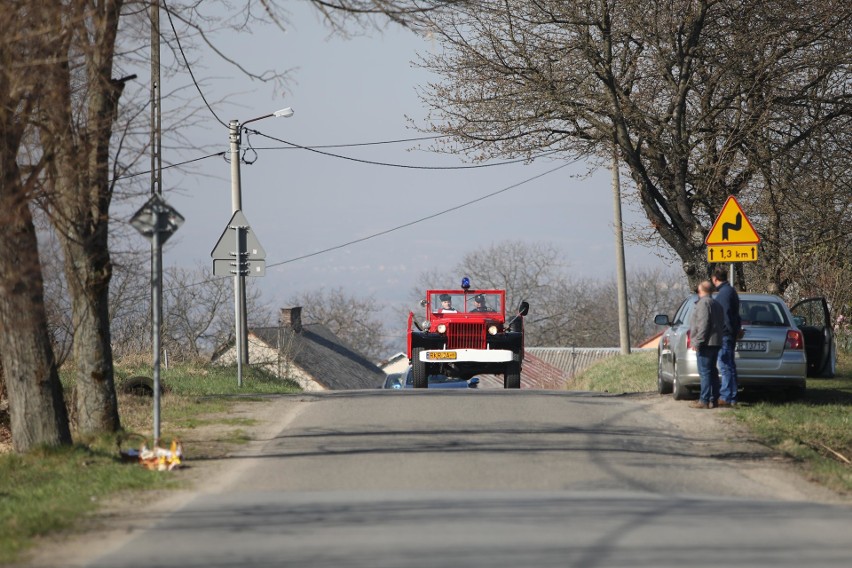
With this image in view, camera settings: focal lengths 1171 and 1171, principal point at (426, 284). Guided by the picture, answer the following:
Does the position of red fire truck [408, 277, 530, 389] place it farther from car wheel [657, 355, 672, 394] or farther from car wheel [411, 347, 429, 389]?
car wheel [657, 355, 672, 394]

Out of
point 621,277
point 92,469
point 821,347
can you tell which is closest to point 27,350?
point 92,469

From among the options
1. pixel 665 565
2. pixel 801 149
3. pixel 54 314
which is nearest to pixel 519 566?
pixel 665 565

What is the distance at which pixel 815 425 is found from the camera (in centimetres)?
1416

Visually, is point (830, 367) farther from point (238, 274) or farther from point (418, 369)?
point (238, 274)

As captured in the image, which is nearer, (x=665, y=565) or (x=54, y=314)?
(x=665, y=565)

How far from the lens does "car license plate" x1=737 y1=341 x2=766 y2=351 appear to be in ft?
52.8

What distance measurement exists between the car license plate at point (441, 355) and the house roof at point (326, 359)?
37513mm

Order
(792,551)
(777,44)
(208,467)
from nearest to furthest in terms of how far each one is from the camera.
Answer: (792,551)
(208,467)
(777,44)

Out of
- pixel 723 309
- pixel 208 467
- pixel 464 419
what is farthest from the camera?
pixel 723 309

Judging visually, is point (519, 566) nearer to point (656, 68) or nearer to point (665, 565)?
point (665, 565)

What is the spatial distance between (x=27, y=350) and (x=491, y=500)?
5.13 metres

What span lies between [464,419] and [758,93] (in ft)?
40.0

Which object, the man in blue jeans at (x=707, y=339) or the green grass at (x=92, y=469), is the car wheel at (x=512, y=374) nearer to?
the green grass at (x=92, y=469)

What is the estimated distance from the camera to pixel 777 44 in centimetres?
2306
